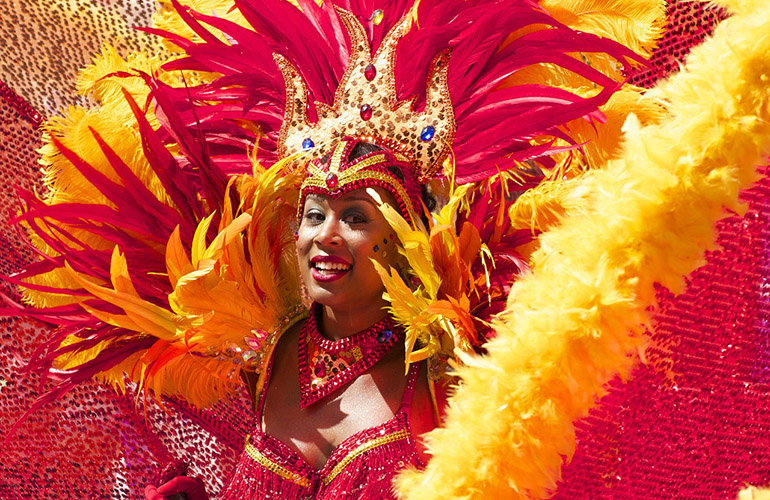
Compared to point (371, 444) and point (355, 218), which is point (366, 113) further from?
point (371, 444)

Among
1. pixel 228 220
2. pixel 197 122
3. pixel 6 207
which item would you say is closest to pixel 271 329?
pixel 228 220

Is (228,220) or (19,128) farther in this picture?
(19,128)

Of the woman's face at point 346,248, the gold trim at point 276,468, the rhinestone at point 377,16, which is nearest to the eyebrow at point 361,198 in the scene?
the woman's face at point 346,248

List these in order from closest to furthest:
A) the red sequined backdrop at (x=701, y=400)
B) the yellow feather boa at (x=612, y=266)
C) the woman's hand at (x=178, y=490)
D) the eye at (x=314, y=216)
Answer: the yellow feather boa at (x=612, y=266) → the red sequined backdrop at (x=701, y=400) → the eye at (x=314, y=216) → the woman's hand at (x=178, y=490)

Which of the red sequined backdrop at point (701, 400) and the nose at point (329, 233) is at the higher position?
the nose at point (329, 233)

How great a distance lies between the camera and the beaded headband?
1.83 metres

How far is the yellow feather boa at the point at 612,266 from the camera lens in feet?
3.58

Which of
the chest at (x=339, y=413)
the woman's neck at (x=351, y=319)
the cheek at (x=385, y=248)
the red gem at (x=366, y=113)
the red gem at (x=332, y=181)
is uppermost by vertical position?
the red gem at (x=366, y=113)

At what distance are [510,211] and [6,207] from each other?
4.60 ft

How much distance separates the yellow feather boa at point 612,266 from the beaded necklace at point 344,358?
702 millimetres

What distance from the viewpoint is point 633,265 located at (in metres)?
1.10

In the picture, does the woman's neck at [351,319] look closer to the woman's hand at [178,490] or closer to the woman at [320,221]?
the woman at [320,221]

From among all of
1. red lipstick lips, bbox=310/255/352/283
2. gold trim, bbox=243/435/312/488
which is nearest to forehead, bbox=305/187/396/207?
red lipstick lips, bbox=310/255/352/283

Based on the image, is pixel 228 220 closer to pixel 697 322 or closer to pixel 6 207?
pixel 6 207
